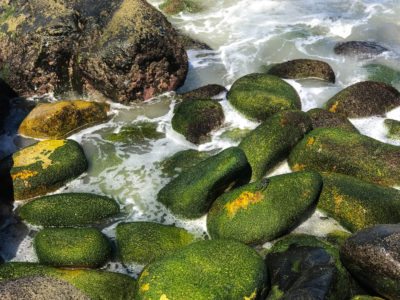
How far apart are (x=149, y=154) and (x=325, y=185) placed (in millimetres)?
2590

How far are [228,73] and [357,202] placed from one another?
4.41 meters

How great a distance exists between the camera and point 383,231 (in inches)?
157

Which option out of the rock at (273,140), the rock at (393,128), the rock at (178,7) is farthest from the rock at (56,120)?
the rock at (178,7)

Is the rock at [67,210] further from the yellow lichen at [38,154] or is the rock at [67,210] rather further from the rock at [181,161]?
the rock at [181,161]

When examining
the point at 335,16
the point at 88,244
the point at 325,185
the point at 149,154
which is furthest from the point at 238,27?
the point at 88,244

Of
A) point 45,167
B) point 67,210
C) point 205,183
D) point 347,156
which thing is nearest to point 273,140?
point 347,156

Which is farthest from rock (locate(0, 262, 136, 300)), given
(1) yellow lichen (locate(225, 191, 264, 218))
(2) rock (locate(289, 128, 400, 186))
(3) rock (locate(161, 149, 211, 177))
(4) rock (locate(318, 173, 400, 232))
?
(2) rock (locate(289, 128, 400, 186))

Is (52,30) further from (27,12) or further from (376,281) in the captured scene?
(376,281)

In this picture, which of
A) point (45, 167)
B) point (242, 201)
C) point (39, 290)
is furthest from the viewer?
point (45, 167)

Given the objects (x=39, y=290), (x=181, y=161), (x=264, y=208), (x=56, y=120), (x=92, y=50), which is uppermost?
(x=92, y=50)

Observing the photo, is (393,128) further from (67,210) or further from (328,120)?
(67,210)

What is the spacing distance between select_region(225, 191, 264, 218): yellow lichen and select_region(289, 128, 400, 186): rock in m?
1.17

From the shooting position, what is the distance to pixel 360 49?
29.7 feet

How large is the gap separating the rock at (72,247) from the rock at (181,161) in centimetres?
156
